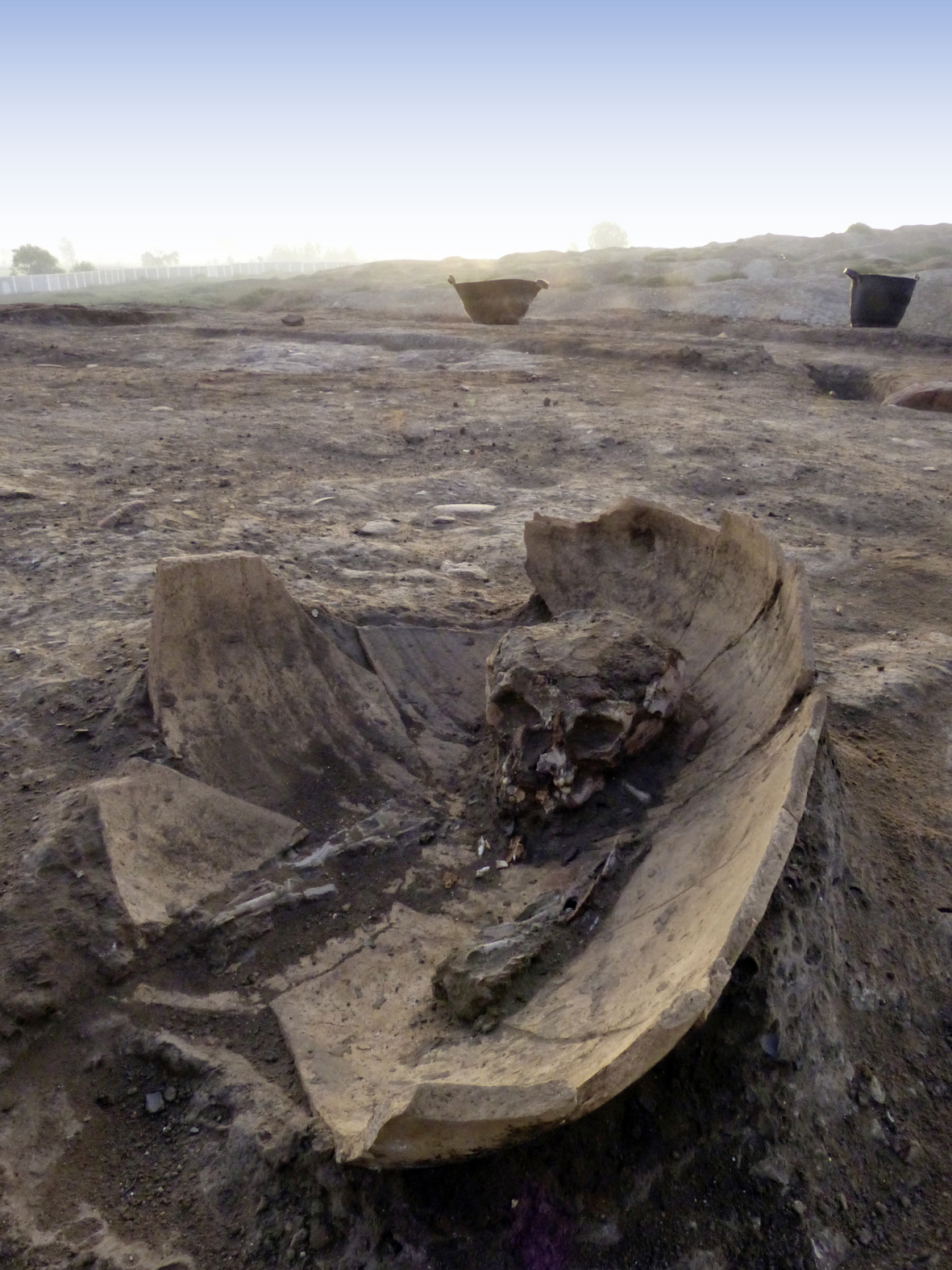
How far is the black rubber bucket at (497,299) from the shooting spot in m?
11.8

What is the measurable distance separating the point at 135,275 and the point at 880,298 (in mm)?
35472

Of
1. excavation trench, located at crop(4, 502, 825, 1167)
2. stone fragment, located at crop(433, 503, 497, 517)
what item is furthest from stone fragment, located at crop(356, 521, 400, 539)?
excavation trench, located at crop(4, 502, 825, 1167)

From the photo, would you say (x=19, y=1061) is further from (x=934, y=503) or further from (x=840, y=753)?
(x=934, y=503)

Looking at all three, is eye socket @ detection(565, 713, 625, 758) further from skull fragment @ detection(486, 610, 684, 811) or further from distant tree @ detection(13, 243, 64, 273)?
distant tree @ detection(13, 243, 64, 273)

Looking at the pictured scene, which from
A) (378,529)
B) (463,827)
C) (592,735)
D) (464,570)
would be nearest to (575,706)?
(592,735)

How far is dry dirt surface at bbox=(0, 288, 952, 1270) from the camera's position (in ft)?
4.48

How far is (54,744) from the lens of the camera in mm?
2307

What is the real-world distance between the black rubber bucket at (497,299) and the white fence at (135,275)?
56.5 feet

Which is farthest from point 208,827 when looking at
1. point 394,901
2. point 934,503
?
point 934,503

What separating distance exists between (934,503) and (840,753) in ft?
9.88

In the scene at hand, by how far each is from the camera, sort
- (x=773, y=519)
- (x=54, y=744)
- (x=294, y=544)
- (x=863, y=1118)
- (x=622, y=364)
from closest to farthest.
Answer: (x=863, y=1118) < (x=54, y=744) < (x=294, y=544) < (x=773, y=519) < (x=622, y=364)

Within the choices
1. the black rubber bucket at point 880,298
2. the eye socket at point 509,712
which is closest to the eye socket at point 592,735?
the eye socket at point 509,712

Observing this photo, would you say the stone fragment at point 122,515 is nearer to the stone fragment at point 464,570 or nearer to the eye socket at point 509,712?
the stone fragment at point 464,570

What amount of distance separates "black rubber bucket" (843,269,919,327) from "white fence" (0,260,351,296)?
19.8m
